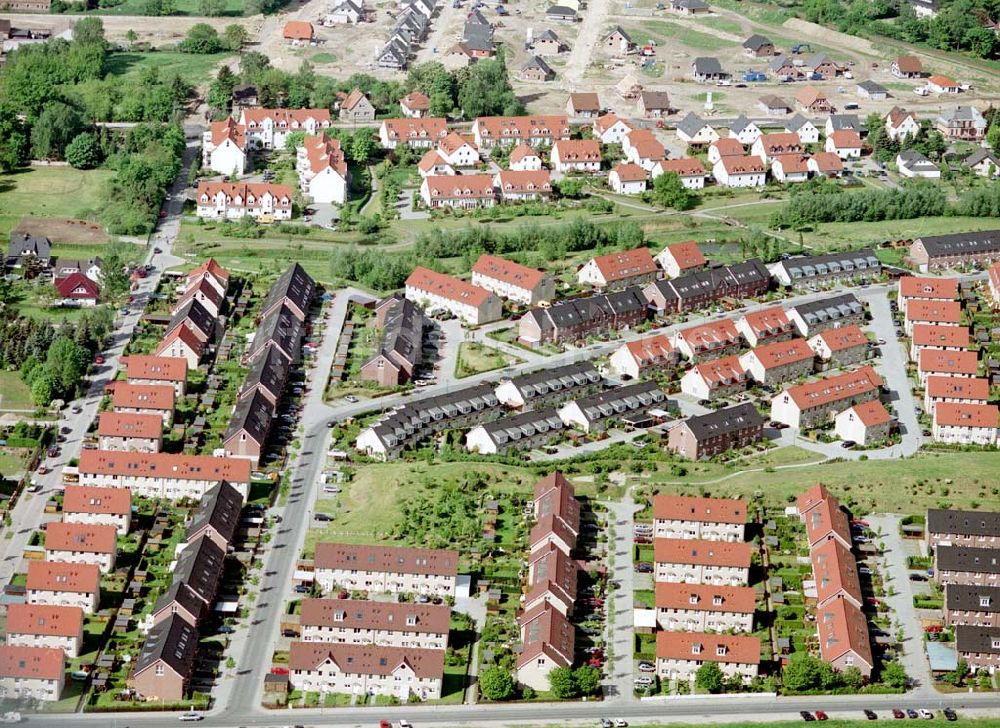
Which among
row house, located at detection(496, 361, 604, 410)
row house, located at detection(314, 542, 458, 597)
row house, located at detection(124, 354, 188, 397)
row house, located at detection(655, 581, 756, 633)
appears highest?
row house, located at detection(496, 361, 604, 410)

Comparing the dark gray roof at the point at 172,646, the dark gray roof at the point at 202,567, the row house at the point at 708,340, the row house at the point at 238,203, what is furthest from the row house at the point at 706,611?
the row house at the point at 238,203

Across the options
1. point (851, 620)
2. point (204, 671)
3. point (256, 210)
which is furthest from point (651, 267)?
point (204, 671)

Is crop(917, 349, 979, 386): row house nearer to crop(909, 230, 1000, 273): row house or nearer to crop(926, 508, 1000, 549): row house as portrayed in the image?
crop(909, 230, 1000, 273): row house

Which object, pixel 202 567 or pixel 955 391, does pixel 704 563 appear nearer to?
pixel 202 567

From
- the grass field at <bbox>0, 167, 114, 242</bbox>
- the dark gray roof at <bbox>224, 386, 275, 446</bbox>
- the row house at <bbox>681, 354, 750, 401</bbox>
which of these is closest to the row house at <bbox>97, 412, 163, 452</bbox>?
the dark gray roof at <bbox>224, 386, 275, 446</bbox>

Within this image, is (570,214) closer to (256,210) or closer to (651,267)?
(651,267)

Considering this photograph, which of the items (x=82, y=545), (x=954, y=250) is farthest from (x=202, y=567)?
(x=954, y=250)

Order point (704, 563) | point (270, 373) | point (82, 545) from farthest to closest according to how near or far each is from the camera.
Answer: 1. point (270, 373)
2. point (704, 563)
3. point (82, 545)
